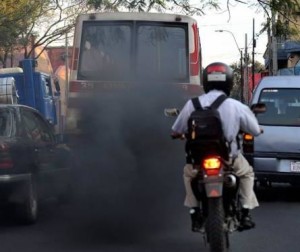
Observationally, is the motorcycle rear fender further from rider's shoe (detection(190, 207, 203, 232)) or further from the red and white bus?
the red and white bus

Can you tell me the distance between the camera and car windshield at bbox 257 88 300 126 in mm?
11453

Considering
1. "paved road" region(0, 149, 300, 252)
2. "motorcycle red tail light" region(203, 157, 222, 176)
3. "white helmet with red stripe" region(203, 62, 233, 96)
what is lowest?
"paved road" region(0, 149, 300, 252)

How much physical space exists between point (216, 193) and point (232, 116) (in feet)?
2.49

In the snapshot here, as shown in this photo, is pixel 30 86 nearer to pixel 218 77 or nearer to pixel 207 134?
pixel 218 77

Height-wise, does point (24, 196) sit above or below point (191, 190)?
below

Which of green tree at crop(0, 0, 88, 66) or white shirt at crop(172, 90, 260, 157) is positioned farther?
green tree at crop(0, 0, 88, 66)

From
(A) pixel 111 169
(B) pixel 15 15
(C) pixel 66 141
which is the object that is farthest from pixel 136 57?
(B) pixel 15 15

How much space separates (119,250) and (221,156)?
1.82 metres

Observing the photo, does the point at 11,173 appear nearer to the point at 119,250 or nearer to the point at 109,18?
the point at 119,250

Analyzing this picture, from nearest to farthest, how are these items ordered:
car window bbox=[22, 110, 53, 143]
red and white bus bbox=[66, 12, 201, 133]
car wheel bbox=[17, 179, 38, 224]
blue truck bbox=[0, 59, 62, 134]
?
car wheel bbox=[17, 179, 38, 224], car window bbox=[22, 110, 53, 143], red and white bus bbox=[66, 12, 201, 133], blue truck bbox=[0, 59, 62, 134]

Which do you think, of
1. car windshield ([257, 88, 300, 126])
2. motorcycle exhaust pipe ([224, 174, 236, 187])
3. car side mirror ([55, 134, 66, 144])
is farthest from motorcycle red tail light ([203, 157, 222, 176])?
car windshield ([257, 88, 300, 126])

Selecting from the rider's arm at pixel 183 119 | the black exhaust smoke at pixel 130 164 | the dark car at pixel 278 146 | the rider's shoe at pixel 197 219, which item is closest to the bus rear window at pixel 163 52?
the black exhaust smoke at pixel 130 164

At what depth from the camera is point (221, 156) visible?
242 inches

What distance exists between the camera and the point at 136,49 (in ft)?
37.6
